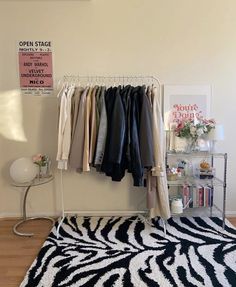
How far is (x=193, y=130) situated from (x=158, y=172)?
624mm

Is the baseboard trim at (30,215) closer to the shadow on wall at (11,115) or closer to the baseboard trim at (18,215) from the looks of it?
the baseboard trim at (18,215)

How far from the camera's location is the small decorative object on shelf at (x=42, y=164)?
296 cm

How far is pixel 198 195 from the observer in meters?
3.06

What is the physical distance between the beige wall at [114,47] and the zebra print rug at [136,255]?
2.50ft

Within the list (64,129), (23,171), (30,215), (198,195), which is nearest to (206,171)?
(198,195)

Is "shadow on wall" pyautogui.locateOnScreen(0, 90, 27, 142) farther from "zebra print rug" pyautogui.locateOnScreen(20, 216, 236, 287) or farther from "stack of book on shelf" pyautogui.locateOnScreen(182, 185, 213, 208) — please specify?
"stack of book on shelf" pyautogui.locateOnScreen(182, 185, 213, 208)

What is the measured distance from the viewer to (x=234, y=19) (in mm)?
3057

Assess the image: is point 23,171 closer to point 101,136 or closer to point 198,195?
point 101,136

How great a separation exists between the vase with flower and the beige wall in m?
0.27

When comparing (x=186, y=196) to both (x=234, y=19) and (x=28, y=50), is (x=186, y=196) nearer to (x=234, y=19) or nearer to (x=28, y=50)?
(x=234, y=19)

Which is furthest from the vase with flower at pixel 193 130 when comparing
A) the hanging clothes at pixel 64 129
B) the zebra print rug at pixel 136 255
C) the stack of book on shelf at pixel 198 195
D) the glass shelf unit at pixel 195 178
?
the hanging clothes at pixel 64 129

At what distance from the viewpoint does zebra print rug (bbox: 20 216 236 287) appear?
209 cm

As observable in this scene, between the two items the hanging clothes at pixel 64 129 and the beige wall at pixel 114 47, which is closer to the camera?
the hanging clothes at pixel 64 129

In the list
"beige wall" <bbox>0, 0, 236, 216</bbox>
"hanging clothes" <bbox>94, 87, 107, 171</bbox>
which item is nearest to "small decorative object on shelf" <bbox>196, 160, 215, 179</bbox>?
"beige wall" <bbox>0, 0, 236, 216</bbox>
